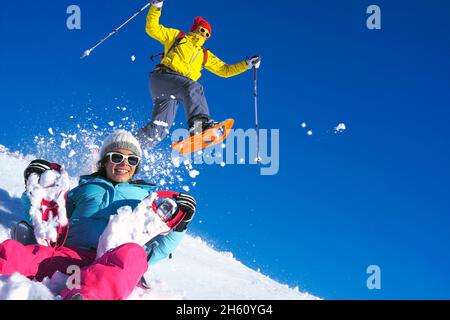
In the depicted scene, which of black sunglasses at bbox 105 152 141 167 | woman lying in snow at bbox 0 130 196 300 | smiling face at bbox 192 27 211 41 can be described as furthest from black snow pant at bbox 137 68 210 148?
black sunglasses at bbox 105 152 141 167

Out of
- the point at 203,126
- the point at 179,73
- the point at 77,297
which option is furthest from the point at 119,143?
the point at 179,73

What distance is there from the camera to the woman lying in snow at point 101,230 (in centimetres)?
254

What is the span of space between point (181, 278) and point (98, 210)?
909 mm

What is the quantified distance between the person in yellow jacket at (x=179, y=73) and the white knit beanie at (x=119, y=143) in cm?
225

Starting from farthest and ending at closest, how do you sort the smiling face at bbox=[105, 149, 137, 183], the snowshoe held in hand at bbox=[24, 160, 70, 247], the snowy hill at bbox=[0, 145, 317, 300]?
the smiling face at bbox=[105, 149, 137, 183] → the snowshoe held in hand at bbox=[24, 160, 70, 247] → the snowy hill at bbox=[0, 145, 317, 300]

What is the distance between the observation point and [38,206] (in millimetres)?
3523

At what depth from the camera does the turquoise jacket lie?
3.56 m

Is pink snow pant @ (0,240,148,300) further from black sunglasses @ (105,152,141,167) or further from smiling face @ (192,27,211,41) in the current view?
smiling face @ (192,27,211,41)

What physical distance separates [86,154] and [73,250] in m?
3.94

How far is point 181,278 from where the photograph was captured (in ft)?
13.4

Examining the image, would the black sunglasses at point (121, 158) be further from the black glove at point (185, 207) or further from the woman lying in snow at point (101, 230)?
the black glove at point (185, 207)

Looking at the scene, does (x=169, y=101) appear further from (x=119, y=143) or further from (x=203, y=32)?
(x=119, y=143)

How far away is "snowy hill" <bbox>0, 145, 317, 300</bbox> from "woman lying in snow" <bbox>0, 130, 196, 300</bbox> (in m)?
0.20
